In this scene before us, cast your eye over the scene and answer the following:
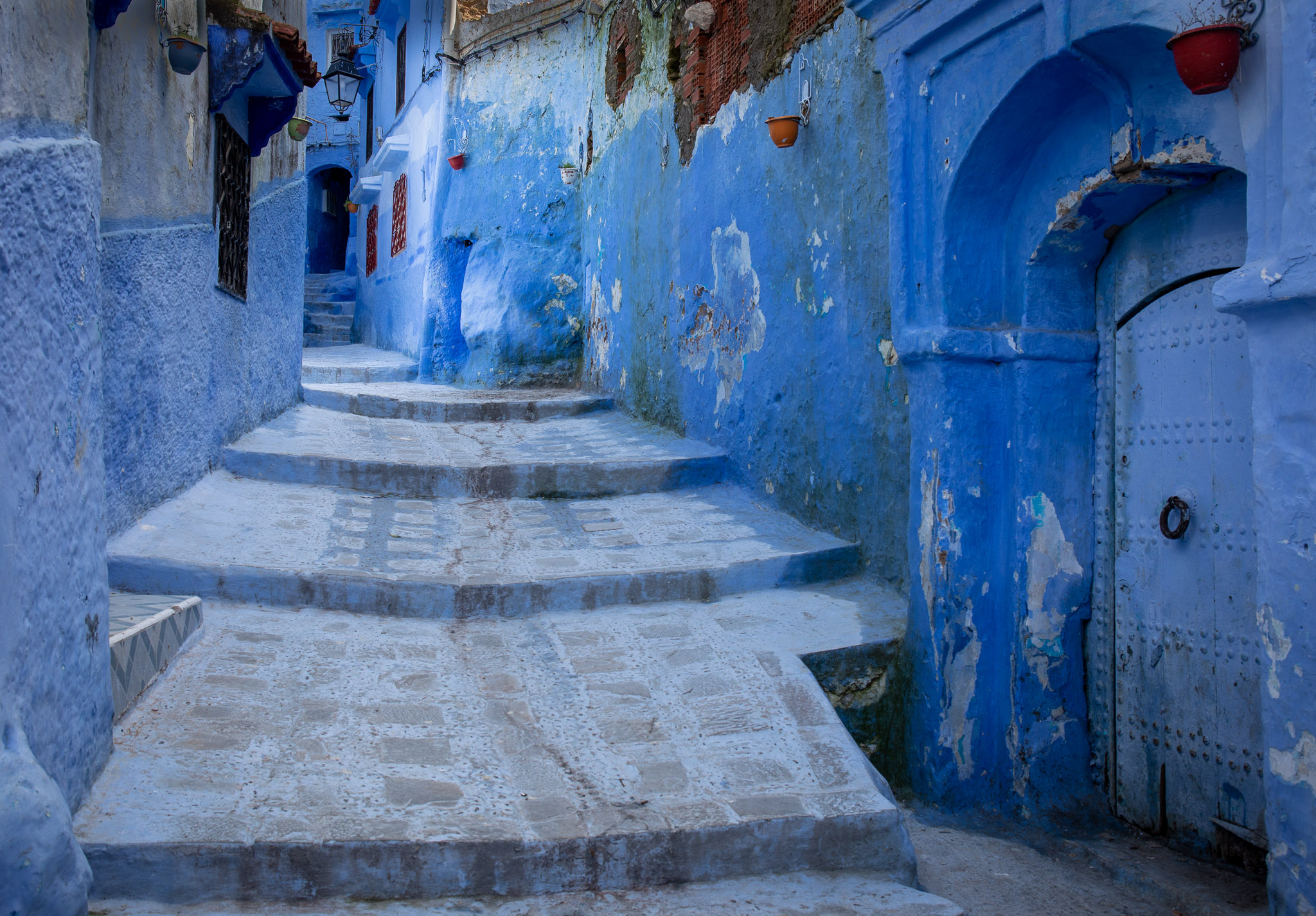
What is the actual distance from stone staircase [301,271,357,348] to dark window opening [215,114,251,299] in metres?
10.3

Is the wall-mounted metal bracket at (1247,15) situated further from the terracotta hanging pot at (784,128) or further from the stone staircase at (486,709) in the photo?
the terracotta hanging pot at (784,128)

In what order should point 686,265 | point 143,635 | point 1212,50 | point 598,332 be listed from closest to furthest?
point 1212,50 < point 143,635 < point 686,265 < point 598,332

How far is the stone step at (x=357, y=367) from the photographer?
10.6 metres

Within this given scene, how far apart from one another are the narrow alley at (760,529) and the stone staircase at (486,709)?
0.02 metres

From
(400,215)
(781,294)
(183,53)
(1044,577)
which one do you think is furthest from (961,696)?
(400,215)

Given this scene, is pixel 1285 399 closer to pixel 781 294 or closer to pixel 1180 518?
pixel 1180 518

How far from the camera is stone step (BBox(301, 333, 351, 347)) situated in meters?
16.3

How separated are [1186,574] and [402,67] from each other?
1438cm

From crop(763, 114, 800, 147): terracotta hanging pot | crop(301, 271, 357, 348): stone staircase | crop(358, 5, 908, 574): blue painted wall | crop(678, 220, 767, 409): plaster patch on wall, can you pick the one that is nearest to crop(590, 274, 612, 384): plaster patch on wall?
crop(358, 5, 908, 574): blue painted wall

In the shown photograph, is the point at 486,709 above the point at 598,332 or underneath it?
underneath

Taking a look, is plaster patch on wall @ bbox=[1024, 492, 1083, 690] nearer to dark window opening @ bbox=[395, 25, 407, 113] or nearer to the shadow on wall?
dark window opening @ bbox=[395, 25, 407, 113]

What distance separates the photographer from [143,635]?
319 cm

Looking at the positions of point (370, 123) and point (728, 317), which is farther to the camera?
point (370, 123)

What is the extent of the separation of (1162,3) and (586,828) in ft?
9.61
